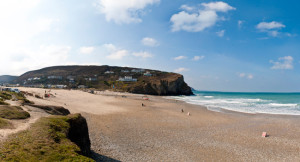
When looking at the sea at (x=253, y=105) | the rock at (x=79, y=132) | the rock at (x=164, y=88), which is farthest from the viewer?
the rock at (x=164, y=88)

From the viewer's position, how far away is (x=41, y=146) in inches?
229

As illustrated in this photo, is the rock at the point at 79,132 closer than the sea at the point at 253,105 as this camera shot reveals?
Yes

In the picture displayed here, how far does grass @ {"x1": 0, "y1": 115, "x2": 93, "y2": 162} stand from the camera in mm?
5059

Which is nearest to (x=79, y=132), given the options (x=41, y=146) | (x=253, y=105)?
(x=41, y=146)

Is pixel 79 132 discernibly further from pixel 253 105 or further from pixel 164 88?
pixel 164 88

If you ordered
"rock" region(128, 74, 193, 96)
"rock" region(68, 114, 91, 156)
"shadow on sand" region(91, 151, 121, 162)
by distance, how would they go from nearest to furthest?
"rock" region(68, 114, 91, 156) < "shadow on sand" region(91, 151, 121, 162) < "rock" region(128, 74, 193, 96)

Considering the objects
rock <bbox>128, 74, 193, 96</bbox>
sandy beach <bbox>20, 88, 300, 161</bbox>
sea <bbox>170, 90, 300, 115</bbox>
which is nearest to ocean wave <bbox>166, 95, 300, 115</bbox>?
sea <bbox>170, 90, 300, 115</bbox>

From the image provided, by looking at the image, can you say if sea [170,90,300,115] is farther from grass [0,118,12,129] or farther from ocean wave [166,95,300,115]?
grass [0,118,12,129]

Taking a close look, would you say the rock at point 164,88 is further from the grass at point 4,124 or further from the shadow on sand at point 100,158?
the grass at point 4,124

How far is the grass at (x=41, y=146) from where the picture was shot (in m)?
5.06

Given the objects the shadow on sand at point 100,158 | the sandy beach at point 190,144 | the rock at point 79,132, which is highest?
the rock at point 79,132

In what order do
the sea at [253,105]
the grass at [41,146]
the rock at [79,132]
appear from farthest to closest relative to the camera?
the sea at [253,105]
the rock at [79,132]
the grass at [41,146]

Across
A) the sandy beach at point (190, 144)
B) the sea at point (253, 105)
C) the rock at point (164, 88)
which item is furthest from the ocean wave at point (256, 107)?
the rock at point (164, 88)

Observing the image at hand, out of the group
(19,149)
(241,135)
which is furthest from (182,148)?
(19,149)
